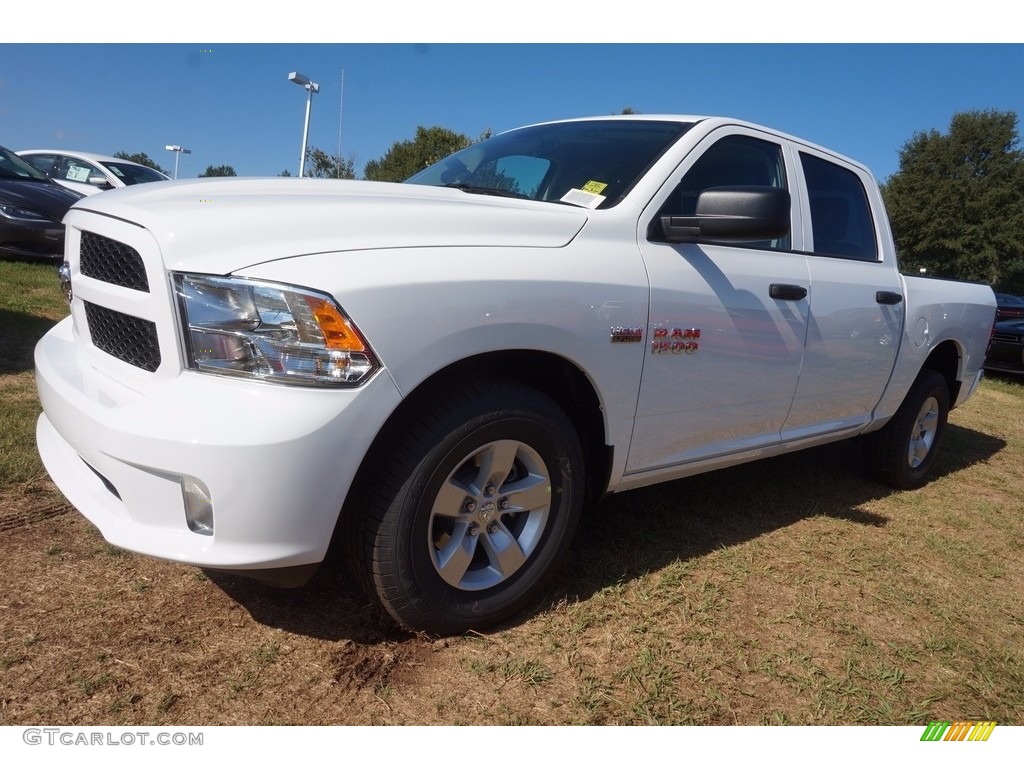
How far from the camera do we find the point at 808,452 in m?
5.11

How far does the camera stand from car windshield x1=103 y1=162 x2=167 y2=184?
10.3m

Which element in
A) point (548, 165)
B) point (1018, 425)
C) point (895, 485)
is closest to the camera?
point (548, 165)

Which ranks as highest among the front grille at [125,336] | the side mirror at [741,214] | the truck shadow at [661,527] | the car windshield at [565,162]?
the car windshield at [565,162]

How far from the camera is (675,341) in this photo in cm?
251

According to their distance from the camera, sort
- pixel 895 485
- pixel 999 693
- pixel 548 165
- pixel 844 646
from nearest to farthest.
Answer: pixel 999 693 < pixel 844 646 < pixel 548 165 < pixel 895 485

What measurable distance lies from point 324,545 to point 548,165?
1.83 metres

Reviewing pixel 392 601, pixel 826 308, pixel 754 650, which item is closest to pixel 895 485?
pixel 826 308

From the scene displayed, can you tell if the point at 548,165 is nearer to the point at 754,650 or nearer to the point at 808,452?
the point at 754,650

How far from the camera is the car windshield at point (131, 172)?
33.8ft

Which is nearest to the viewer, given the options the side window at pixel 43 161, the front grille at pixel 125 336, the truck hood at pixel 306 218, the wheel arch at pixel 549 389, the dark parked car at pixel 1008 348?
the truck hood at pixel 306 218

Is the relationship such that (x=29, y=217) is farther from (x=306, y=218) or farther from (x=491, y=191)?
(x=306, y=218)
